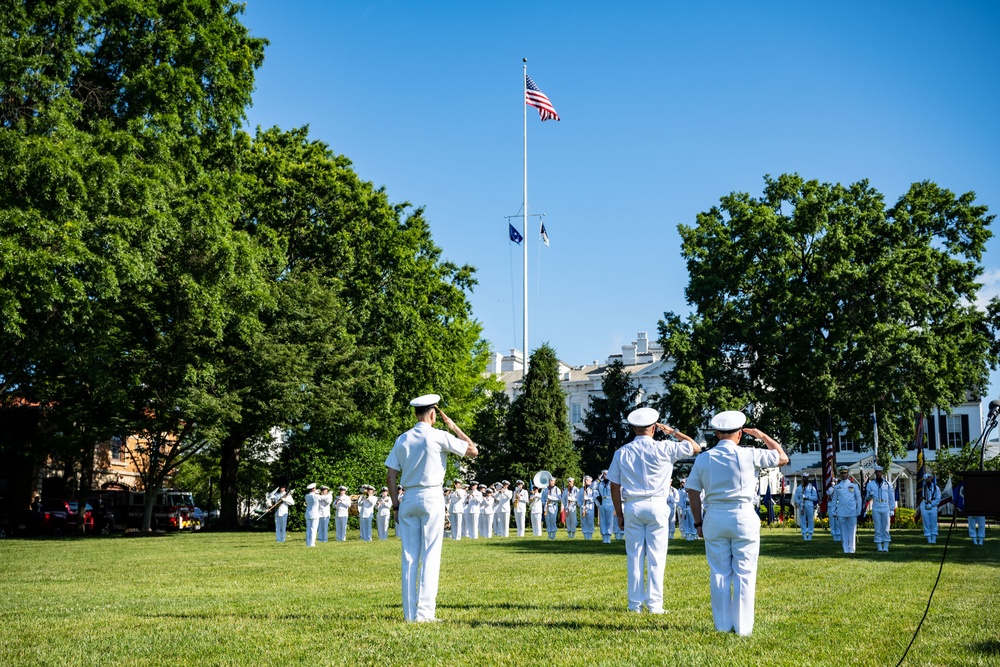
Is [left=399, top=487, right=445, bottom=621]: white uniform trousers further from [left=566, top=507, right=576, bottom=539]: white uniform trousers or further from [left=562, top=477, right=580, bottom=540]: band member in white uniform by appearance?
[left=566, top=507, right=576, bottom=539]: white uniform trousers

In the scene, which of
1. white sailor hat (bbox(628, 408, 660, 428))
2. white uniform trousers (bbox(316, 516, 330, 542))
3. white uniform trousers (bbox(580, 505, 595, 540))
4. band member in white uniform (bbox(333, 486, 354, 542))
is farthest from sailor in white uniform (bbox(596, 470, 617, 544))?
white sailor hat (bbox(628, 408, 660, 428))

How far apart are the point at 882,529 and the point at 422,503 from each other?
19258 millimetres

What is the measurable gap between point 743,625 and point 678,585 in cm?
510

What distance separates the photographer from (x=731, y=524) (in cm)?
884

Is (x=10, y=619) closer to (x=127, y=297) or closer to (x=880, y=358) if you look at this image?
(x=127, y=297)

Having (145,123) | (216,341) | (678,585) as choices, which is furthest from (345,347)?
(678,585)

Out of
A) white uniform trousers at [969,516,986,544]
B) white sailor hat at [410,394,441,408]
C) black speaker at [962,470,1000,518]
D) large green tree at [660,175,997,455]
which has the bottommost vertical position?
white uniform trousers at [969,516,986,544]

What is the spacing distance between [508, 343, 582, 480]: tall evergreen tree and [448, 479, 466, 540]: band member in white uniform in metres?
22.8

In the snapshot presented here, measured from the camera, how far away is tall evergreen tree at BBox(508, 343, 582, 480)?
5934 cm

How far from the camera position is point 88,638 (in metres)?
8.95

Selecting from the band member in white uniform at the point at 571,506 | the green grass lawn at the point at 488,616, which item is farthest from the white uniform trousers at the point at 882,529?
the band member in white uniform at the point at 571,506

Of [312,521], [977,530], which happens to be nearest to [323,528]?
[312,521]

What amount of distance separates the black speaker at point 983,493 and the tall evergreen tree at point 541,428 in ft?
172

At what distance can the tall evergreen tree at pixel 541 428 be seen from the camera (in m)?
Answer: 59.3
